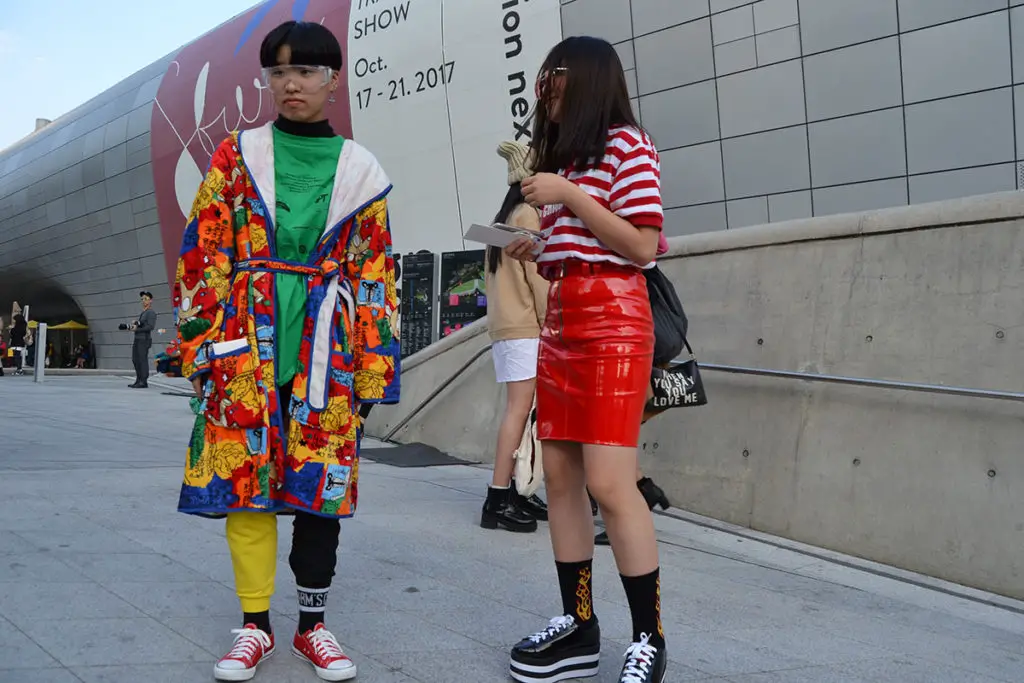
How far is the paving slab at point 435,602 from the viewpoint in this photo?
245 cm

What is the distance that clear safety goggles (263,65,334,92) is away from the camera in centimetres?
243

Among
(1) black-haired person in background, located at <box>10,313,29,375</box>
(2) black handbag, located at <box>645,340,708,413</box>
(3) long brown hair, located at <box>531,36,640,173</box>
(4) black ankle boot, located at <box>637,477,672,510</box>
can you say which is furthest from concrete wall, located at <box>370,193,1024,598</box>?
(1) black-haired person in background, located at <box>10,313,29,375</box>

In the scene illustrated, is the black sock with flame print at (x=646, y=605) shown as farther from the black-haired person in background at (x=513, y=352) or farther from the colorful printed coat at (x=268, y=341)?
the black-haired person in background at (x=513, y=352)

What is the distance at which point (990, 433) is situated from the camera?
Answer: 368 centimetres

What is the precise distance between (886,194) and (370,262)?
7.89 meters

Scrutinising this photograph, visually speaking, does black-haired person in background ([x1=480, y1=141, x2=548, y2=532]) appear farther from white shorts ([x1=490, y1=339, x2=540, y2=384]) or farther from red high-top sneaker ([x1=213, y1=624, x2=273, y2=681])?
red high-top sneaker ([x1=213, y1=624, x2=273, y2=681])

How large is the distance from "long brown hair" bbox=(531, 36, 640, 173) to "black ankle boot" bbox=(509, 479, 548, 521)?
7.49 ft

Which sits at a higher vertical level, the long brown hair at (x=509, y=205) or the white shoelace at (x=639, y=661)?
the long brown hair at (x=509, y=205)

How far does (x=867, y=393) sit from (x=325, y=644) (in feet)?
9.07

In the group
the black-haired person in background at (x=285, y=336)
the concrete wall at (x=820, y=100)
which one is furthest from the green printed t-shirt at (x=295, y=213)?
the concrete wall at (x=820, y=100)

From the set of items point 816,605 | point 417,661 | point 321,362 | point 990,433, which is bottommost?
point 816,605

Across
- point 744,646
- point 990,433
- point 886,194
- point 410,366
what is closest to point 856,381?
point 990,433

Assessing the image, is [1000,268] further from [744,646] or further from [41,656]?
[41,656]

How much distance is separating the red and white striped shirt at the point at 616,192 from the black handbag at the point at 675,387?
13.3 inches
